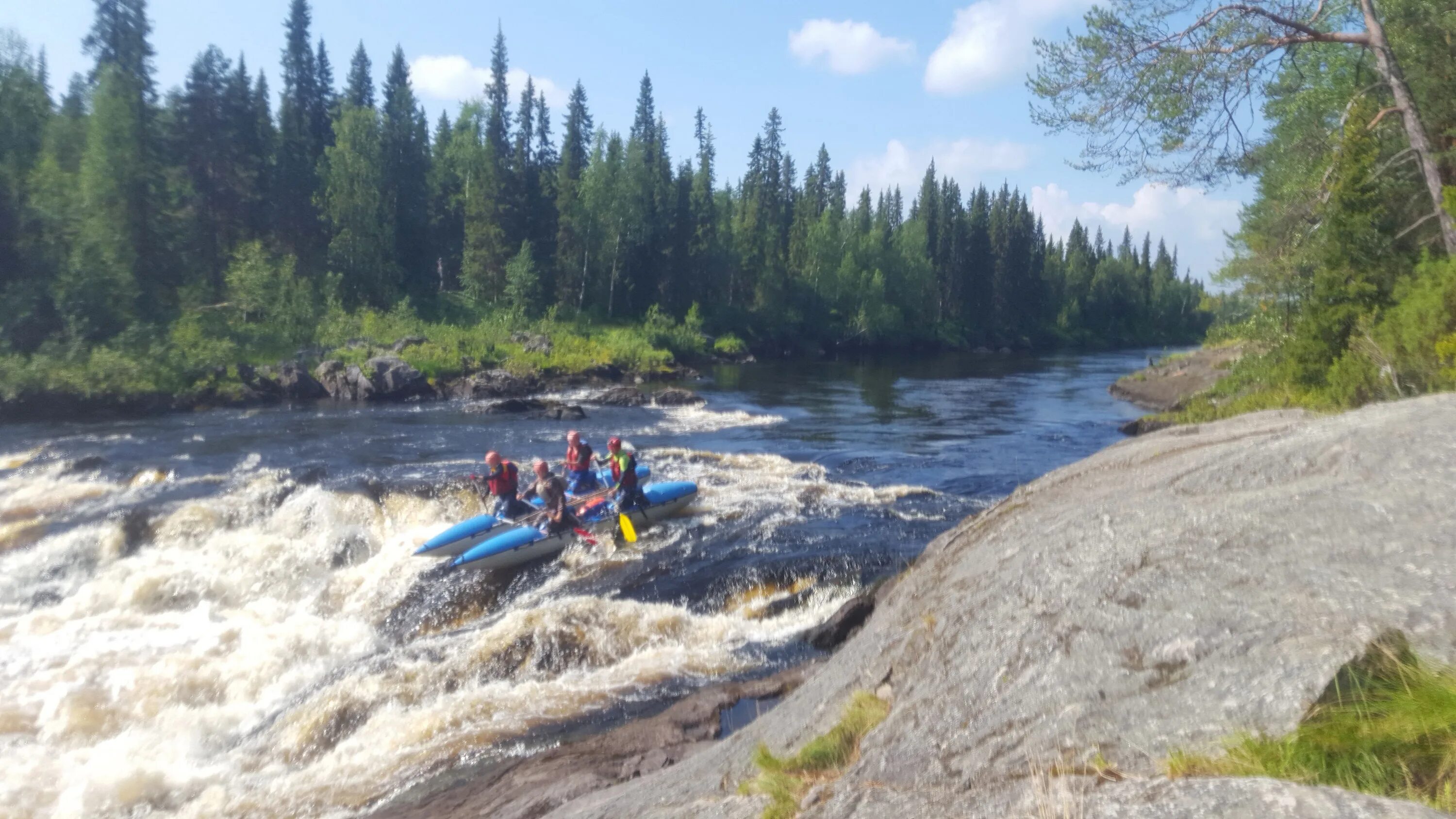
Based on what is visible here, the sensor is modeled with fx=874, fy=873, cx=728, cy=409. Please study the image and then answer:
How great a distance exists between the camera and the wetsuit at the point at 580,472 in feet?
49.7

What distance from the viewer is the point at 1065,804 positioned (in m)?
2.81

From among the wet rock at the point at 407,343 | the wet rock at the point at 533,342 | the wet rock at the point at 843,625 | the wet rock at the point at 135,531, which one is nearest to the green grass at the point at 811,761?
the wet rock at the point at 843,625

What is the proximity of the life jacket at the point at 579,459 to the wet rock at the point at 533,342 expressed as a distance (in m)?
24.4

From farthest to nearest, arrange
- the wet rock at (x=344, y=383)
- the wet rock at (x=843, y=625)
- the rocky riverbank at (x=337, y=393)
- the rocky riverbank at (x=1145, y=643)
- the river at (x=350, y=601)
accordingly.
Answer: the wet rock at (x=344, y=383) → the rocky riverbank at (x=337, y=393) → the wet rock at (x=843, y=625) → the river at (x=350, y=601) → the rocky riverbank at (x=1145, y=643)

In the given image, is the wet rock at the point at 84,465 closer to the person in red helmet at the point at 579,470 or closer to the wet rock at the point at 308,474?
the wet rock at the point at 308,474

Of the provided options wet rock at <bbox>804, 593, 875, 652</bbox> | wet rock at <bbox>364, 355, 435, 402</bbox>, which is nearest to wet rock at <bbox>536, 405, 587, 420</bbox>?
wet rock at <bbox>364, 355, 435, 402</bbox>

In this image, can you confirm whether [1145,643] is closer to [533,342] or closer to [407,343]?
[407,343]

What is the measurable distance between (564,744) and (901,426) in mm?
18786

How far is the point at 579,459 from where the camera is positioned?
15.3 m

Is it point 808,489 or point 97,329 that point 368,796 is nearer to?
point 808,489

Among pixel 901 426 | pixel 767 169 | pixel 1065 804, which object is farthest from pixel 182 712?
pixel 767 169

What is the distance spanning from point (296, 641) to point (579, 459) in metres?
5.86

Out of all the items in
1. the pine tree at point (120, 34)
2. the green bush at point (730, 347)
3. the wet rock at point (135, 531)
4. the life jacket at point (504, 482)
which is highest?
the pine tree at point (120, 34)

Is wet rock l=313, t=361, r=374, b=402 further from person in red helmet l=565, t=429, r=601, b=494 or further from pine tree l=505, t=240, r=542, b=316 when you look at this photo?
pine tree l=505, t=240, r=542, b=316
